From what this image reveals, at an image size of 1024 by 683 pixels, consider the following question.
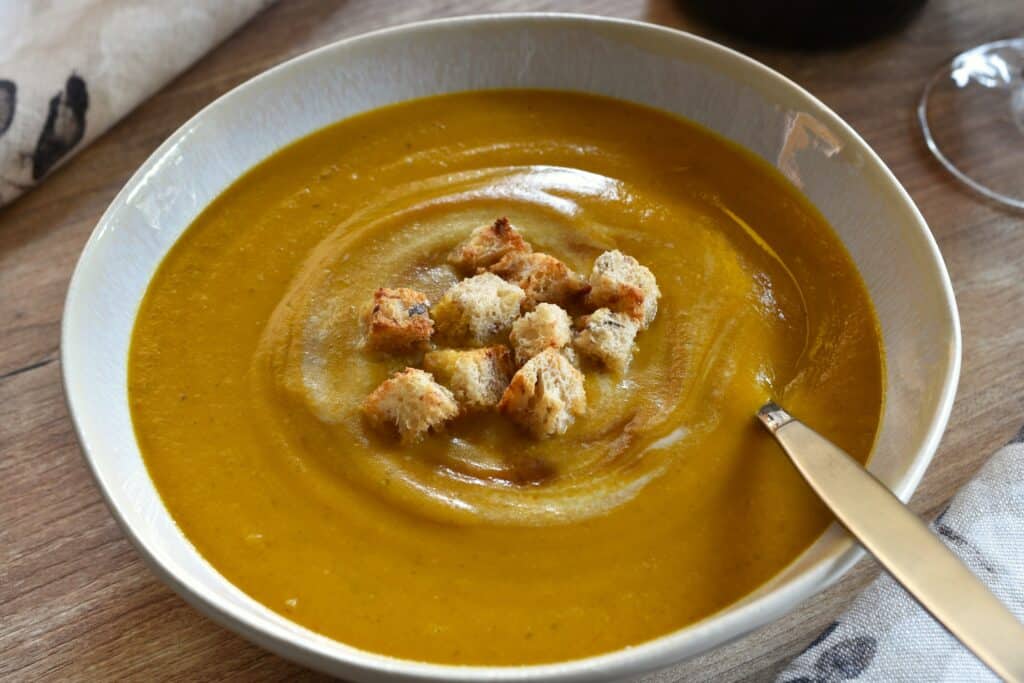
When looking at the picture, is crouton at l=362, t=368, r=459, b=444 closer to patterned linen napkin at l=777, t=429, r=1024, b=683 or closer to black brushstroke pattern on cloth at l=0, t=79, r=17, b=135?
patterned linen napkin at l=777, t=429, r=1024, b=683

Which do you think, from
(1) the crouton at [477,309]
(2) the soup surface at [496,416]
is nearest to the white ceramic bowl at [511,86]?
(2) the soup surface at [496,416]

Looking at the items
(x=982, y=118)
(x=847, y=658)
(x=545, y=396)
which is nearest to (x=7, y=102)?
(x=545, y=396)

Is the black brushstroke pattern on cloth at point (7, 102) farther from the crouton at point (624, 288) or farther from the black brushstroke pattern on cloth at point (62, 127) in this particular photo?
the crouton at point (624, 288)

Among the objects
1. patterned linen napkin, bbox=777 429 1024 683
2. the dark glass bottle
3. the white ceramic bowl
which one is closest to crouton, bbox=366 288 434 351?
the white ceramic bowl

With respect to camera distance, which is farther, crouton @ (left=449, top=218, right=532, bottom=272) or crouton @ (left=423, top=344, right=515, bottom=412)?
crouton @ (left=449, top=218, right=532, bottom=272)

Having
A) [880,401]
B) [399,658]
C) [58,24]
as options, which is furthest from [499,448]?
[58,24]

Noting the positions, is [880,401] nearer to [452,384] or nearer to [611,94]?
[452,384]
